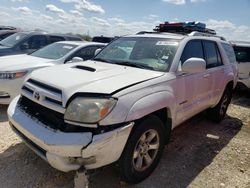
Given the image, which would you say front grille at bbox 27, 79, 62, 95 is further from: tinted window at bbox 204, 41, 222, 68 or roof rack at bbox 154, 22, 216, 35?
roof rack at bbox 154, 22, 216, 35

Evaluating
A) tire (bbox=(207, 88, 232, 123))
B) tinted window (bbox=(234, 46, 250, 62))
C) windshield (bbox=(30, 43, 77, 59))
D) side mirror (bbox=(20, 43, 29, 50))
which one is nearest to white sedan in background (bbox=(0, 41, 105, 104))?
windshield (bbox=(30, 43, 77, 59))

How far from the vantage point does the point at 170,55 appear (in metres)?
3.57

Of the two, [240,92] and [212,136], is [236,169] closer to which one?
[212,136]

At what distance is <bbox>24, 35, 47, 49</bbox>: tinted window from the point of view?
836cm

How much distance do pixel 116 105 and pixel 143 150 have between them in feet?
2.67

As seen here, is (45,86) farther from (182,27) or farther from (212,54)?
(182,27)

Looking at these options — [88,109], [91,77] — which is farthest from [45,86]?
[88,109]

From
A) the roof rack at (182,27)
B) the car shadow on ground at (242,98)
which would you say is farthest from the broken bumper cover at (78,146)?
the car shadow on ground at (242,98)

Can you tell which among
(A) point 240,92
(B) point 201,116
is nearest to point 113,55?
(B) point 201,116

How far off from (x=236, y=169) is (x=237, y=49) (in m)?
5.81

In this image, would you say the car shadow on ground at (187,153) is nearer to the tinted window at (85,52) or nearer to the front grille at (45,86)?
the front grille at (45,86)

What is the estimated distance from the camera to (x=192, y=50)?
401cm

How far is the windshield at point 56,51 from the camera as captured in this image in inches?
247

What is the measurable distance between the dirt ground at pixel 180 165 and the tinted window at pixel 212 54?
1315 mm
